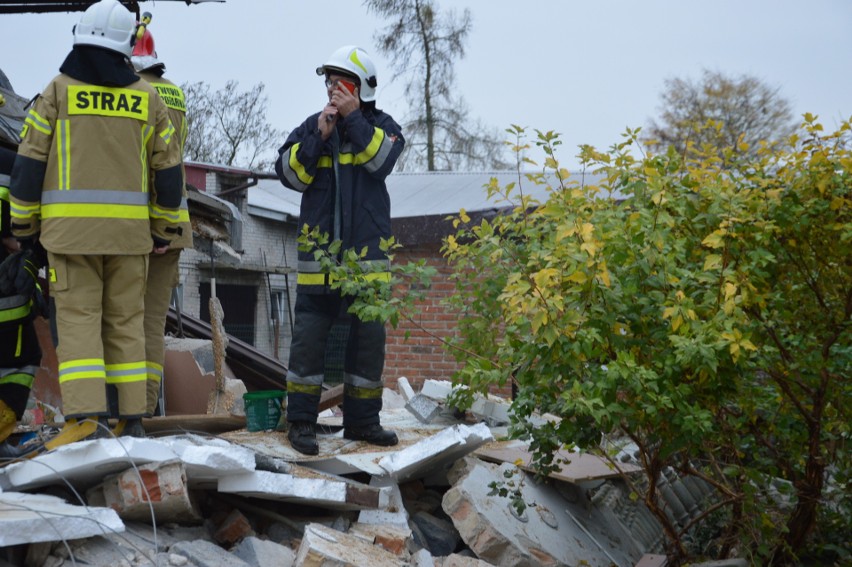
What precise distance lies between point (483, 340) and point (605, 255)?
1.10 metres

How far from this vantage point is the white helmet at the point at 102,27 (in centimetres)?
431

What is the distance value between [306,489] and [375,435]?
3.62ft

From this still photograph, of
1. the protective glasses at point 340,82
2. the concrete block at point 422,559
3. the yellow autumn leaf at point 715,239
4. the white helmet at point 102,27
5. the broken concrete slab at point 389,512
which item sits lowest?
the concrete block at point 422,559

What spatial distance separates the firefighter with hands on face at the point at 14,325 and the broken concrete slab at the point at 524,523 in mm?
2073

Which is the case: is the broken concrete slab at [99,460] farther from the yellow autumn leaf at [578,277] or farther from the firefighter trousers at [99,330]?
the yellow autumn leaf at [578,277]

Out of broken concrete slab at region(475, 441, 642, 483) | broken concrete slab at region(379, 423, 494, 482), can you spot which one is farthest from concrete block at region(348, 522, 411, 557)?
broken concrete slab at region(475, 441, 642, 483)

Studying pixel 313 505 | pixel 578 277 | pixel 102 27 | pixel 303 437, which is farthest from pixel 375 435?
pixel 102 27

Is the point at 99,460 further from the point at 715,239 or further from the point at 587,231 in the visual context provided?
the point at 715,239

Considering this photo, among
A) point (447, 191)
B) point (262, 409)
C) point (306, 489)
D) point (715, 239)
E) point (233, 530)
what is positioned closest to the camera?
point (715, 239)

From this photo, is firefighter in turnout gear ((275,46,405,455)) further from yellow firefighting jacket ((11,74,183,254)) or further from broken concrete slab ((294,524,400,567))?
broken concrete slab ((294,524,400,567))

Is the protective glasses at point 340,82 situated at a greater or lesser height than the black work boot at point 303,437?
greater

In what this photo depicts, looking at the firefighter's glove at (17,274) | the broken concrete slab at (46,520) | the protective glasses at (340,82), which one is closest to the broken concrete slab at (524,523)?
the broken concrete slab at (46,520)

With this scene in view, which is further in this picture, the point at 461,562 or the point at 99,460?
the point at 461,562

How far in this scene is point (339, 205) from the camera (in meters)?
5.04
